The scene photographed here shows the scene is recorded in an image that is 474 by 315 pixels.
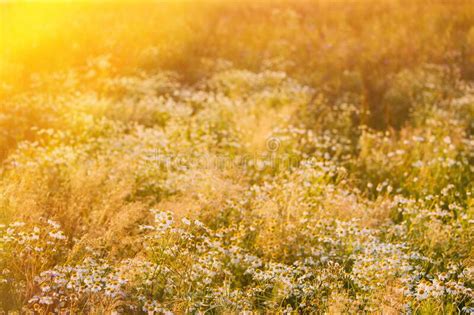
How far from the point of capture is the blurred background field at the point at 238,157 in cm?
482

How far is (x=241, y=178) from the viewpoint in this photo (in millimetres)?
6855

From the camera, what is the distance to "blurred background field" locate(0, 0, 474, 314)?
4.82 metres

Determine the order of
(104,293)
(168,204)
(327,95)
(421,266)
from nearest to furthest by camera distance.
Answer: (104,293), (421,266), (168,204), (327,95)

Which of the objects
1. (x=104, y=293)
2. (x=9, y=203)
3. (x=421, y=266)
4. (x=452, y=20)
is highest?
(x=452, y=20)

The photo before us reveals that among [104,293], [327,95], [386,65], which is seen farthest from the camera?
[386,65]

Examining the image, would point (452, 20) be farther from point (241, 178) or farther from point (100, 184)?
point (100, 184)

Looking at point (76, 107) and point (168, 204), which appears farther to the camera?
point (76, 107)

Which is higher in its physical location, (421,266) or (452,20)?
(452,20)

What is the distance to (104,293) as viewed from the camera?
177 inches

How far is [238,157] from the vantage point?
8.18 metres

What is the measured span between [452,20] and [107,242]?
12.6 meters

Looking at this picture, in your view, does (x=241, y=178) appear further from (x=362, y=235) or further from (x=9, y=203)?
(x=9, y=203)

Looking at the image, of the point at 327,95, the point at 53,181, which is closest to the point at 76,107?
the point at 53,181

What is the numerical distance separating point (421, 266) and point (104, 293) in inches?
127
